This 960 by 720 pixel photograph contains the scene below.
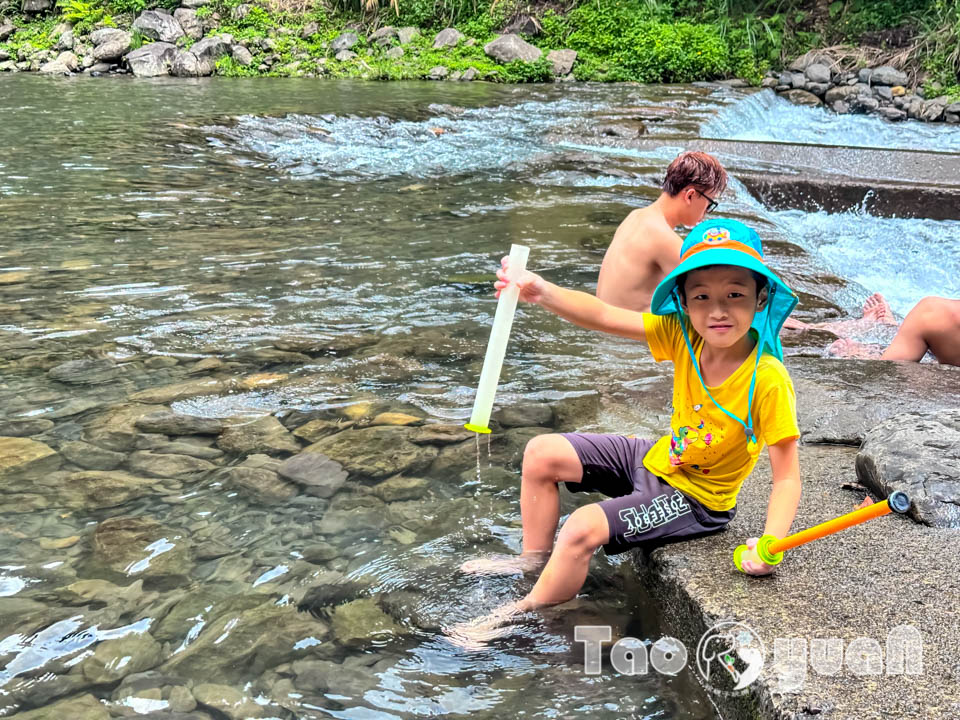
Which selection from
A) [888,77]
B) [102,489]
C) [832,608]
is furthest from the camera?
[888,77]

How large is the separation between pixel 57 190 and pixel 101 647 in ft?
20.8

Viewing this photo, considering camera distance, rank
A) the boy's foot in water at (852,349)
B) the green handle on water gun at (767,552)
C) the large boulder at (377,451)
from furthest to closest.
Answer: the boy's foot in water at (852,349), the large boulder at (377,451), the green handle on water gun at (767,552)

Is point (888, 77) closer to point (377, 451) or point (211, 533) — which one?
point (377, 451)

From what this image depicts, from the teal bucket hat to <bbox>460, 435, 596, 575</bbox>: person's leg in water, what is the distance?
0.49 m

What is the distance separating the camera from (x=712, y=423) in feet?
7.79

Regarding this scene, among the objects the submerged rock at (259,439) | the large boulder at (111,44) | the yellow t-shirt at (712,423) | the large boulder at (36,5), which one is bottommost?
the submerged rock at (259,439)

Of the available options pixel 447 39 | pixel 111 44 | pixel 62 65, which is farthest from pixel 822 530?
pixel 62 65

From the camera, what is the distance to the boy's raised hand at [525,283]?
7.97ft

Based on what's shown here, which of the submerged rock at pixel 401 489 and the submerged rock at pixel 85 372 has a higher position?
the submerged rock at pixel 85 372

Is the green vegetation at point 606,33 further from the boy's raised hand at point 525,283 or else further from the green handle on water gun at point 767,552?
the green handle on water gun at point 767,552

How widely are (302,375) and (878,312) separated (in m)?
3.30

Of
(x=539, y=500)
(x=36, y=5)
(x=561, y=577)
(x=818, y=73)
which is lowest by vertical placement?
(x=561, y=577)

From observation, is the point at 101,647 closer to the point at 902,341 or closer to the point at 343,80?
the point at 902,341

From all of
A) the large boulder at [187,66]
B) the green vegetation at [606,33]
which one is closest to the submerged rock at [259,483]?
the green vegetation at [606,33]
